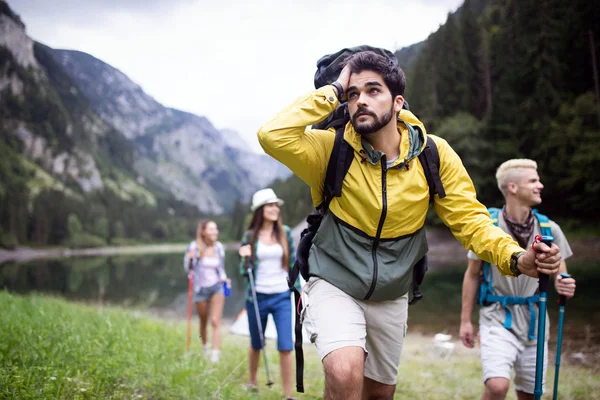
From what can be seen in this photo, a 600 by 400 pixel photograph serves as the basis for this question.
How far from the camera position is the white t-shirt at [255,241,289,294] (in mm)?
6703

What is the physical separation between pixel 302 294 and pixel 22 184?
613 feet

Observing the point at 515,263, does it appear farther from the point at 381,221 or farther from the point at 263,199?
the point at 263,199

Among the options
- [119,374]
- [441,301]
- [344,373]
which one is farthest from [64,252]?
[344,373]

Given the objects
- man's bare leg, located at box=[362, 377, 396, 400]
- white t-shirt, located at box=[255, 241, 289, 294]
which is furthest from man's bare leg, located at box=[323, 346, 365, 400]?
white t-shirt, located at box=[255, 241, 289, 294]

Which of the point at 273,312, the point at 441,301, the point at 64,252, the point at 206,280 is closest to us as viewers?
the point at 273,312

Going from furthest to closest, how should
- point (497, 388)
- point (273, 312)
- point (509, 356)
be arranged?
point (273, 312) < point (509, 356) < point (497, 388)

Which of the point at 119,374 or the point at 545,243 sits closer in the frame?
the point at 545,243

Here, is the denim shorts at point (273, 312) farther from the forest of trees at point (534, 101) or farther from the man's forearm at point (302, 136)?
the forest of trees at point (534, 101)

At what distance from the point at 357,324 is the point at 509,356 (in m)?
2.05

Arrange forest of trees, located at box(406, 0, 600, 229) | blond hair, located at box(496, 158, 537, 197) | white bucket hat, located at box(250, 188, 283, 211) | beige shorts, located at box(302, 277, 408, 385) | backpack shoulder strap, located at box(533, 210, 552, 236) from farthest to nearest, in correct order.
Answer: forest of trees, located at box(406, 0, 600, 229)
white bucket hat, located at box(250, 188, 283, 211)
blond hair, located at box(496, 158, 537, 197)
backpack shoulder strap, located at box(533, 210, 552, 236)
beige shorts, located at box(302, 277, 408, 385)

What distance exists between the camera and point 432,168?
3.27 metres

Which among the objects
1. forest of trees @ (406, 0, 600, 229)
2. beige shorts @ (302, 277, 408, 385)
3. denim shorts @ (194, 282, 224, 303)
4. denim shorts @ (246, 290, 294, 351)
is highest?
forest of trees @ (406, 0, 600, 229)

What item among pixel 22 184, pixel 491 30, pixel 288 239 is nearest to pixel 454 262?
pixel 288 239

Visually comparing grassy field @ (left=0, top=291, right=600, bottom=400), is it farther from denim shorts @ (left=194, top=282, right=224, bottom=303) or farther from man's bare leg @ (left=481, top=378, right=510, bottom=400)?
man's bare leg @ (left=481, top=378, right=510, bottom=400)
